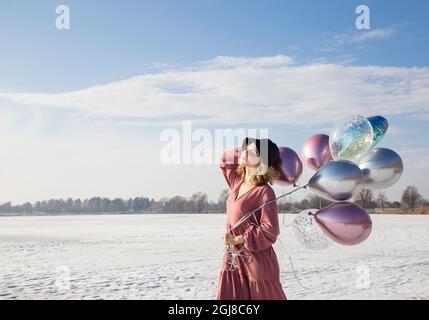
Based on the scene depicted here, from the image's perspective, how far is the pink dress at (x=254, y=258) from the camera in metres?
2.91

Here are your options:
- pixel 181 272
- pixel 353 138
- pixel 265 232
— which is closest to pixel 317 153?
pixel 353 138

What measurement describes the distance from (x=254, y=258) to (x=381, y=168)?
48.8 inches

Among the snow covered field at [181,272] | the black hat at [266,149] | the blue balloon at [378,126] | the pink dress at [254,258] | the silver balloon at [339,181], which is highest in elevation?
the blue balloon at [378,126]

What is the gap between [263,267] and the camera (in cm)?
300

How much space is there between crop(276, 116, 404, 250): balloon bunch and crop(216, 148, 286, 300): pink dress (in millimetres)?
471

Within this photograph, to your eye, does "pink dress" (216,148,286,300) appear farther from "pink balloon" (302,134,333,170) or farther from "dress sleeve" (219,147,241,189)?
"pink balloon" (302,134,333,170)

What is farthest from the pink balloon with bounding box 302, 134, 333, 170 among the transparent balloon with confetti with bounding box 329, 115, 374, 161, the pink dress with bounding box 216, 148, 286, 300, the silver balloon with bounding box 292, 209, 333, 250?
the pink dress with bounding box 216, 148, 286, 300

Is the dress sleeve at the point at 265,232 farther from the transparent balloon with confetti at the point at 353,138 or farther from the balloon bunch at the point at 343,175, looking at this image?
the transparent balloon with confetti at the point at 353,138

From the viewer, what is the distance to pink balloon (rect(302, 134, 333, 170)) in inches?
150

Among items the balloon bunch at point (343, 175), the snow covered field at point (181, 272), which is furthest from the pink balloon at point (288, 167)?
the snow covered field at point (181, 272)

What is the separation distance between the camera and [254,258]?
3020 millimetres
